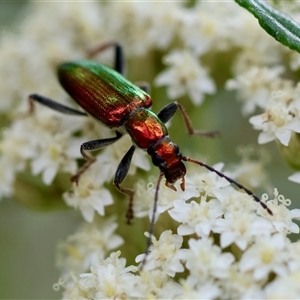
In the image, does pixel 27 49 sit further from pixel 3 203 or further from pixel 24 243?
pixel 24 243

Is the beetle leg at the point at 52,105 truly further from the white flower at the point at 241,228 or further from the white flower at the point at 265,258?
the white flower at the point at 265,258

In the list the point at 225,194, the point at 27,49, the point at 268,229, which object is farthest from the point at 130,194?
the point at 27,49

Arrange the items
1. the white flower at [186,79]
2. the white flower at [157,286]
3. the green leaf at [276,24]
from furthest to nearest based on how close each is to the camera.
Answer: the white flower at [186,79]
the green leaf at [276,24]
the white flower at [157,286]

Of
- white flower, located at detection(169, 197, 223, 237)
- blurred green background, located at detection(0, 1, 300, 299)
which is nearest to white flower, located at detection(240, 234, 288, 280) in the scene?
white flower, located at detection(169, 197, 223, 237)

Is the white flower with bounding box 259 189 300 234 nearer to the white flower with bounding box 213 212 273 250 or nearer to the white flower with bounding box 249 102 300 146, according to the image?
the white flower with bounding box 213 212 273 250

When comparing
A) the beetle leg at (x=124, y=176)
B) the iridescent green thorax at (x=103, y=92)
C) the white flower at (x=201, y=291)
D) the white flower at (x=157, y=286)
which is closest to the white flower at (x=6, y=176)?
the iridescent green thorax at (x=103, y=92)

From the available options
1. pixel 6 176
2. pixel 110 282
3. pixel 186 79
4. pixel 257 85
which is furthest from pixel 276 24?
pixel 6 176
